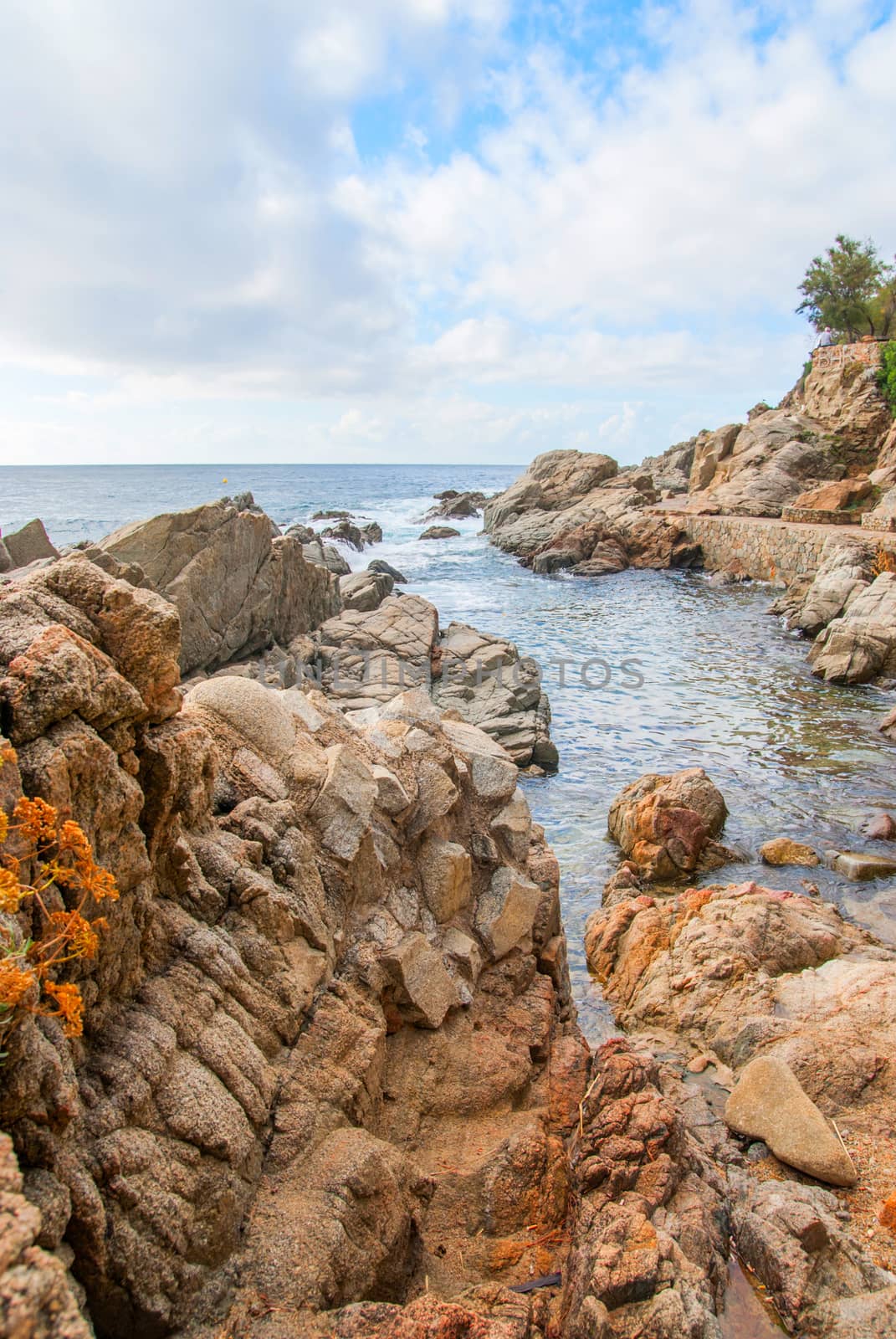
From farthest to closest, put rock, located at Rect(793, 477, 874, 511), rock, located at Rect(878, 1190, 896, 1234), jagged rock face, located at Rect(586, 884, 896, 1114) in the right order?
rock, located at Rect(793, 477, 874, 511), jagged rock face, located at Rect(586, 884, 896, 1114), rock, located at Rect(878, 1190, 896, 1234)

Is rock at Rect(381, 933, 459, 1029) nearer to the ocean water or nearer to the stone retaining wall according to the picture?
the ocean water

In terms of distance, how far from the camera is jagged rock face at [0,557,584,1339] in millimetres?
2457

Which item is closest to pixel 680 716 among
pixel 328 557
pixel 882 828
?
pixel 882 828

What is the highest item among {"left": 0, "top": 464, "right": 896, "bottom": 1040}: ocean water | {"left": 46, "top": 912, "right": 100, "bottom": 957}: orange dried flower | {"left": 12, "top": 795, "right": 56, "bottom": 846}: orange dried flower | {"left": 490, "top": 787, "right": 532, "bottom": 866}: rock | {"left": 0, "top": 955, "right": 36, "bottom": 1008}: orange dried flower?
{"left": 12, "top": 795, "right": 56, "bottom": 846}: orange dried flower

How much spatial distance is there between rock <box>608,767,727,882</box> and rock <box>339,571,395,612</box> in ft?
39.1

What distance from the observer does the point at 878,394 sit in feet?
135

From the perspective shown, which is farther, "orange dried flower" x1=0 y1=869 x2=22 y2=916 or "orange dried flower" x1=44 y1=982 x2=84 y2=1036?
"orange dried flower" x1=44 y1=982 x2=84 y2=1036

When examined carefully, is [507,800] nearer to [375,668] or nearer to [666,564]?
[375,668]

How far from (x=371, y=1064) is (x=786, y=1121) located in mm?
2845

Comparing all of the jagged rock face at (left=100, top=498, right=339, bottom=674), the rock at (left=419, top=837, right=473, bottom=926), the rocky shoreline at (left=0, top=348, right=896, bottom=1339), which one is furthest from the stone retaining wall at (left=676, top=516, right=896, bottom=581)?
the rock at (left=419, top=837, right=473, bottom=926)

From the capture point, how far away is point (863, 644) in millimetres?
18828

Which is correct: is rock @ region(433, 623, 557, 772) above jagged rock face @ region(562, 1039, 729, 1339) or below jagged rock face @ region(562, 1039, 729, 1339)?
below

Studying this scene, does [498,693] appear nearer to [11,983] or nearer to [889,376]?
[11,983]

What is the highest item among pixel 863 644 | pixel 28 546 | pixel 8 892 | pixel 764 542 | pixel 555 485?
pixel 555 485
